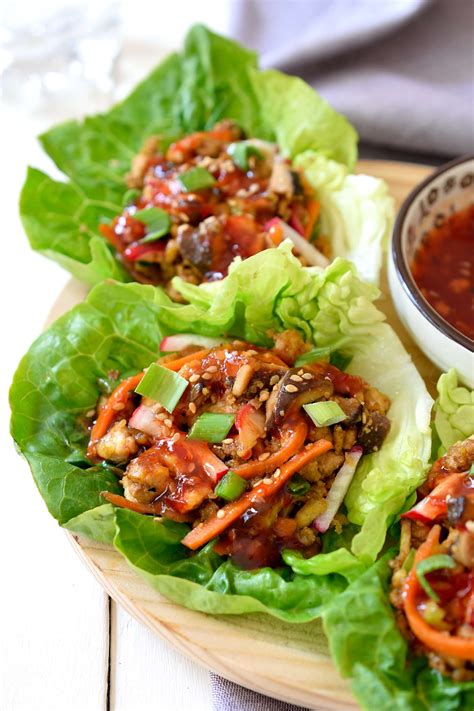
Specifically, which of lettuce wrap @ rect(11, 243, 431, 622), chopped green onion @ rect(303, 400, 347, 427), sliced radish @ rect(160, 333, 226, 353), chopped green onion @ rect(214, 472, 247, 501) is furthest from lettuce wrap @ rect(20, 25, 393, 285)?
chopped green onion @ rect(214, 472, 247, 501)

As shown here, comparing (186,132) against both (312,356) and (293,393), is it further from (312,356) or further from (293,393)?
(293,393)

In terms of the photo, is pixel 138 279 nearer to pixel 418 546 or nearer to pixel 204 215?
pixel 204 215

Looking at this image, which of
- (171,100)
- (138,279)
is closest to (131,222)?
(138,279)

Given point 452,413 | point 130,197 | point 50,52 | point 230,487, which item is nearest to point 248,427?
point 230,487

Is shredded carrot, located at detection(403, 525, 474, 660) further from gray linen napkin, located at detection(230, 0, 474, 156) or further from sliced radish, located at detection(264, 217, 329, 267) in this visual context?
gray linen napkin, located at detection(230, 0, 474, 156)

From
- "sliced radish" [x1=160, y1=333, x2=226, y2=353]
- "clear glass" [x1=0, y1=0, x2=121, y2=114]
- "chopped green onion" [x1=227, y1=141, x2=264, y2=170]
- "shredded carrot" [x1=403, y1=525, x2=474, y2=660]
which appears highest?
"clear glass" [x1=0, y1=0, x2=121, y2=114]

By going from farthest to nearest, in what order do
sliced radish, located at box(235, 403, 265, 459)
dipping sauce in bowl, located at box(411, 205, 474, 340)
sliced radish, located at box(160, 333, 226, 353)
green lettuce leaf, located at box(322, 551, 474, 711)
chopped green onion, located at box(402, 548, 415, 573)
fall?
dipping sauce in bowl, located at box(411, 205, 474, 340) < sliced radish, located at box(160, 333, 226, 353) < sliced radish, located at box(235, 403, 265, 459) < chopped green onion, located at box(402, 548, 415, 573) < green lettuce leaf, located at box(322, 551, 474, 711)
